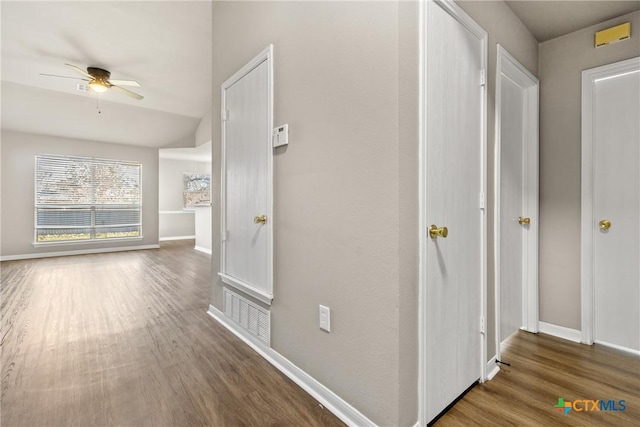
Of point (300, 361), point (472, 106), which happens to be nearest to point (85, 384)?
point (300, 361)

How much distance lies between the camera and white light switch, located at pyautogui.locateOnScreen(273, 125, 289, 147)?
1818 millimetres

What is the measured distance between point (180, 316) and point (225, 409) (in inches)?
60.6

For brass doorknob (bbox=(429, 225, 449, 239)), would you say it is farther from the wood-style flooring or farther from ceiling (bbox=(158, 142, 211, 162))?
ceiling (bbox=(158, 142, 211, 162))

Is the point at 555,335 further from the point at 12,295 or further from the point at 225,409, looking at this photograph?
the point at 12,295

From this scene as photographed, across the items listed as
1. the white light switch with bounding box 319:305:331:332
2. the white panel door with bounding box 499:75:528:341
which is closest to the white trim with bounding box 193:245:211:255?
the white light switch with bounding box 319:305:331:332

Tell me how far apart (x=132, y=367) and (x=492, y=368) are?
2374 mm

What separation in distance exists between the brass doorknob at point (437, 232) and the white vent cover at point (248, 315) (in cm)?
127

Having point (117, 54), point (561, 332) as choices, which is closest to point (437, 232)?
point (561, 332)

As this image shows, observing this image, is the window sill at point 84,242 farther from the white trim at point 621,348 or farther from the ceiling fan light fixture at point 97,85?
the white trim at point 621,348

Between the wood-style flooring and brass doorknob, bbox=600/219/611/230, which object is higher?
brass doorknob, bbox=600/219/611/230

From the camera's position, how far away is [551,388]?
5.63 feet

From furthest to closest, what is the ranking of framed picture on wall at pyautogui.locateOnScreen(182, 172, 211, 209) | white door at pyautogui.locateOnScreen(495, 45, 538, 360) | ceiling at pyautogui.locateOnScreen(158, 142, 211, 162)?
framed picture on wall at pyautogui.locateOnScreen(182, 172, 211, 209)
ceiling at pyautogui.locateOnScreen(158, 142, 211, 162)
white door at pyautogui.locateOnScreen(495, 45, 538, 360)

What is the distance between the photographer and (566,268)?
241 centimetres

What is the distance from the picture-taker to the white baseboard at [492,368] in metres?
1.83
